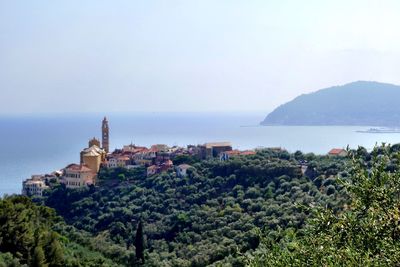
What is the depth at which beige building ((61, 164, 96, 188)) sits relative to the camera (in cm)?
3544

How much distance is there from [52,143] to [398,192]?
10524cm

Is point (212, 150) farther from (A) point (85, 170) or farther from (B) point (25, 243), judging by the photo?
(B) point (25, 243)

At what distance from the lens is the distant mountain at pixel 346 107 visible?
156 metres

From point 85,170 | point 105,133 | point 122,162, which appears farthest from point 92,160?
point 105,133

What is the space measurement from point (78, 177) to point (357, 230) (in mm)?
31884

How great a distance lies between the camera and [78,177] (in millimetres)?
35562

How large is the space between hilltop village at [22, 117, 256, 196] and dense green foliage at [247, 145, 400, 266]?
1109 inches

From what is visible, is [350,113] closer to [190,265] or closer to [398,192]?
[190,265]

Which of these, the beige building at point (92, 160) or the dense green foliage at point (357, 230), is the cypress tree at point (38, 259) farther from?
the beige building at point (92, 160)

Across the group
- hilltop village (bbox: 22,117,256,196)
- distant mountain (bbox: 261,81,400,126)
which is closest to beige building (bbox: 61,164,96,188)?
hilltop village (bbox: 22,117,256,196)

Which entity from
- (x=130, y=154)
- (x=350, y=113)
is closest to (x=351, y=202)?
(x=130, y=154)

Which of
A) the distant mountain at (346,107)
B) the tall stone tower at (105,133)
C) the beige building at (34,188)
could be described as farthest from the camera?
the distant mountain at (346,107)

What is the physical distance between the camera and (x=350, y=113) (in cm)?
16412

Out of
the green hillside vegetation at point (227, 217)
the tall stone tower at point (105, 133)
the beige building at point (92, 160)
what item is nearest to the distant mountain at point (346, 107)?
the tall stone tower at point (105, 133)
